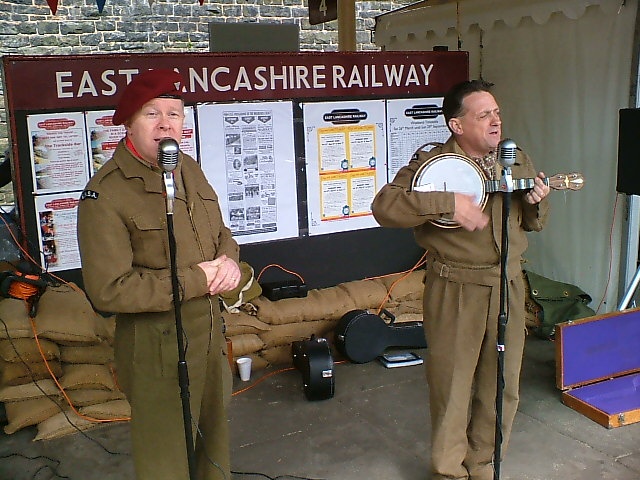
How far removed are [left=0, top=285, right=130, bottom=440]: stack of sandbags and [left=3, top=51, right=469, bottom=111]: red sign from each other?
1.23 metres

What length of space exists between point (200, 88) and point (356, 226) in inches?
61.4

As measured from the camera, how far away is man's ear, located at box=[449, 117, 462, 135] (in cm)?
297

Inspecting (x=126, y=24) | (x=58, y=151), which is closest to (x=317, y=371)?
(x=58, y=151)

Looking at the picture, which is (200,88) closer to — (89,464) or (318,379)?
(318,379)

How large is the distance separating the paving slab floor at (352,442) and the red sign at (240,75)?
6.44 ft

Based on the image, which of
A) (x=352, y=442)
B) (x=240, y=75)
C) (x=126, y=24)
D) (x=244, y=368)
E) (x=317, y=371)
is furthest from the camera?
(x=126, y=24)

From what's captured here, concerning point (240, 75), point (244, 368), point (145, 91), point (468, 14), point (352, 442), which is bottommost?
point (352, 442)

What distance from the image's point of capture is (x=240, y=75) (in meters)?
4.88

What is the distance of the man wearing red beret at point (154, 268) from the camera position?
2.34 m

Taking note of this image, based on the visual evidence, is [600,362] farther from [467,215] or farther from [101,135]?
[101,135]

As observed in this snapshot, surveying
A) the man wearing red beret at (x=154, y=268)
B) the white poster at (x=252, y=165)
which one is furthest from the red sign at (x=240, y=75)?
the man wearing red beret at (x=154, y=268)

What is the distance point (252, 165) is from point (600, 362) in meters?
2.59

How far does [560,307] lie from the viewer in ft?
17.3

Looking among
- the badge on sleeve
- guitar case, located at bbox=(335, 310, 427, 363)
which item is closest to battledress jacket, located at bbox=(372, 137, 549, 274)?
the badge on sleeve
